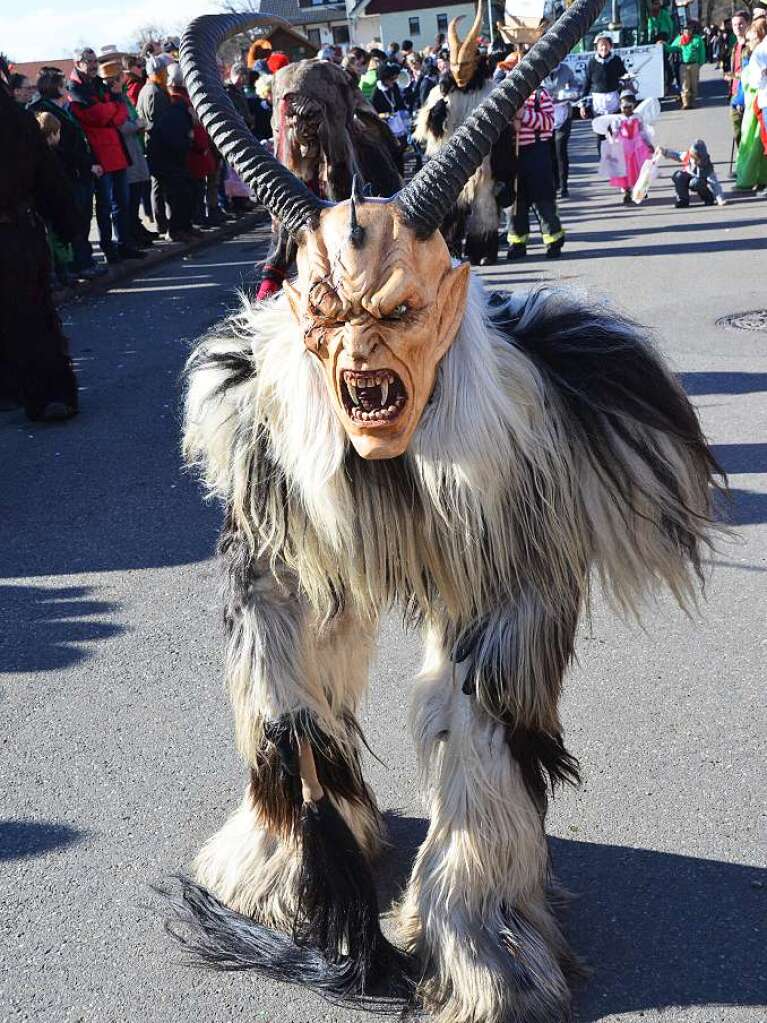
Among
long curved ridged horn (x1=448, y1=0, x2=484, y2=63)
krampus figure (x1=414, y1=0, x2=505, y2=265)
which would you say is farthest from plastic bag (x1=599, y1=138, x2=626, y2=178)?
long curved ridged horn (x1=448, y1=0, x2=484, y2=63)

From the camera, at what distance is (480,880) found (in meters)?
2.57

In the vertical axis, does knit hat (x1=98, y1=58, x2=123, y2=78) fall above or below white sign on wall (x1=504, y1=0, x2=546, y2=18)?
below

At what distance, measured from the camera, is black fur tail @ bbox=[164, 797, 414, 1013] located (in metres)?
2.71

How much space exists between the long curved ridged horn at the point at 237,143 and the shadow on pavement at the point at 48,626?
254 cm

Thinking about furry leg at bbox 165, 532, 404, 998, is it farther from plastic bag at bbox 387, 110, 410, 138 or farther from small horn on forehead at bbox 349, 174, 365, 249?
plastic bag at bbox 387, 110, 410, 138

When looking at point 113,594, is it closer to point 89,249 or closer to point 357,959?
point 357,959

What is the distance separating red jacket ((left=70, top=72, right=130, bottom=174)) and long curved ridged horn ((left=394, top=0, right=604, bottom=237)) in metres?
10.4

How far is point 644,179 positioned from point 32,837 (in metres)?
13.2

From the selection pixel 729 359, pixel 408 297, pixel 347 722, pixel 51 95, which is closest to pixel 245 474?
pixel 408 297

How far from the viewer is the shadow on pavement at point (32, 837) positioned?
3348 millimetres

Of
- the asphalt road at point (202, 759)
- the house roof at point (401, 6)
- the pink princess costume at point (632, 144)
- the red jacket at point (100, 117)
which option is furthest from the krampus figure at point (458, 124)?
the house roof at point (401, 6)

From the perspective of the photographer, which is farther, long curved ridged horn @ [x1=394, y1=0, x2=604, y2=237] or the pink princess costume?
the pink princess costume

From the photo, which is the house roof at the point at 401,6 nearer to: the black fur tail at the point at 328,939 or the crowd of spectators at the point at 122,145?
the crowd of spectators at the point at 122,145

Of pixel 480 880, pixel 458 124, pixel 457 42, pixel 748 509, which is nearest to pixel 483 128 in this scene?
pixel 480 880
